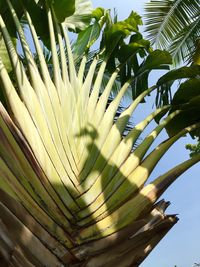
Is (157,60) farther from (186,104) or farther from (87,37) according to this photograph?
(87,37)

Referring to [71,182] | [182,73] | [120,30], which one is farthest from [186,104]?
[71,182]

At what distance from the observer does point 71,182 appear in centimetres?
167

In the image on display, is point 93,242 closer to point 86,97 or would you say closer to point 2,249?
point 2,249

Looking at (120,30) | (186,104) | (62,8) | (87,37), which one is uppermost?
(87,37)

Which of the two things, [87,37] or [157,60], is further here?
[87,37]

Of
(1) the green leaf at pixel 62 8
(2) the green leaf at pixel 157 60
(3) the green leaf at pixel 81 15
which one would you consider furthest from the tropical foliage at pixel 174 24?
(1) the green leaf at pixel 62 8

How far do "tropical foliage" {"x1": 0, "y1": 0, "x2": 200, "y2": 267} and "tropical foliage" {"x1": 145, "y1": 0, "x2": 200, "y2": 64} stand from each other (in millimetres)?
2712

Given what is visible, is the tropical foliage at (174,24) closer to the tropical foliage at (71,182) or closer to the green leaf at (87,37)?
the green leaf at (87,37)

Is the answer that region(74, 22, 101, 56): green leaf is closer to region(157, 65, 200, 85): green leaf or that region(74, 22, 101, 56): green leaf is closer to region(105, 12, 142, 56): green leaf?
region(105, 12, 142, 56): green leaf

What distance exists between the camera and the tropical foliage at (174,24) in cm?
473

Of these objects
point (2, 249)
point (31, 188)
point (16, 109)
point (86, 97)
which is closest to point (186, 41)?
point (86, 97)

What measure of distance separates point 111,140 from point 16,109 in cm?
53

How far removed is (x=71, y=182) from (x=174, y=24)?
3.70m

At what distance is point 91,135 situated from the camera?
1997 millimetres
